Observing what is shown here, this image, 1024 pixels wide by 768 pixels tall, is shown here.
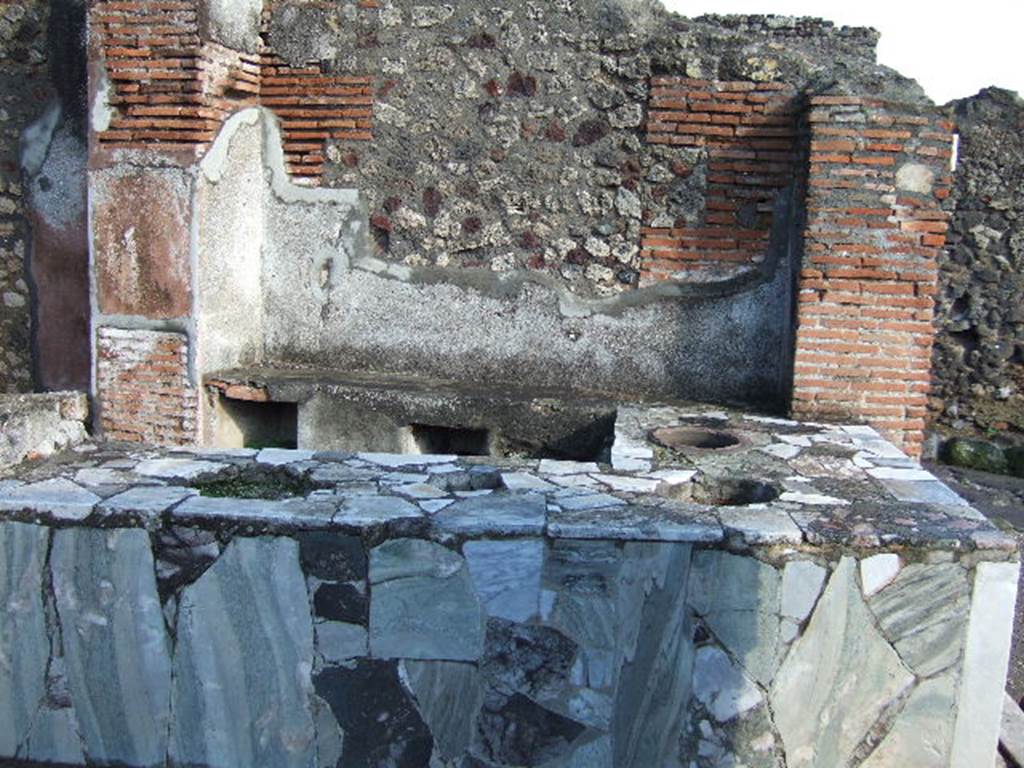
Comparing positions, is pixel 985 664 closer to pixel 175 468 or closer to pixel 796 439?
pixel 796 439

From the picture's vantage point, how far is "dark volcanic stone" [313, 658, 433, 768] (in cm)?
295

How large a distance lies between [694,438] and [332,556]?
1840mm

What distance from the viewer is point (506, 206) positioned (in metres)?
5.16

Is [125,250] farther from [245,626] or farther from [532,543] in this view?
[532,543]

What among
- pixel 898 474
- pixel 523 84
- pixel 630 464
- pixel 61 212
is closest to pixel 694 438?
pixel 630 464

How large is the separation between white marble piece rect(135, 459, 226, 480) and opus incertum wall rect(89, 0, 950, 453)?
1.43m

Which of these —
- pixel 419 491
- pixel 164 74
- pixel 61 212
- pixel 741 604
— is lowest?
pixel 741 604

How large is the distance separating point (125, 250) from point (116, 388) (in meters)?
0.66

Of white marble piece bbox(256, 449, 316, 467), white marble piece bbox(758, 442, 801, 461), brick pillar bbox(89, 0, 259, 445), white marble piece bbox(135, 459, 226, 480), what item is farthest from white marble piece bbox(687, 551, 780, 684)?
brick pillar bbox(89, 0, 259, 445)

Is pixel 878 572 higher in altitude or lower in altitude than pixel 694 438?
lower

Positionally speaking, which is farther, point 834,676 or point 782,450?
point 782,450

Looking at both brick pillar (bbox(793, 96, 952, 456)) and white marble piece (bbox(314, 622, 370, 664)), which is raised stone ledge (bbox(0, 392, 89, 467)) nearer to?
white marble piece (bbox(314, 622, 370, 664))

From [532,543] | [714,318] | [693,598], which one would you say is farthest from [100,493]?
[714,318]

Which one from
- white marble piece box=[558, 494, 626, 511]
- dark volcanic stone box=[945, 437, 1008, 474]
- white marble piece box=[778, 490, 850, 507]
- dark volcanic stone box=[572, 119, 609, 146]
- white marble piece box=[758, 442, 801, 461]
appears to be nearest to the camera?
white marble piece box=[558, 494, 626, 511]
